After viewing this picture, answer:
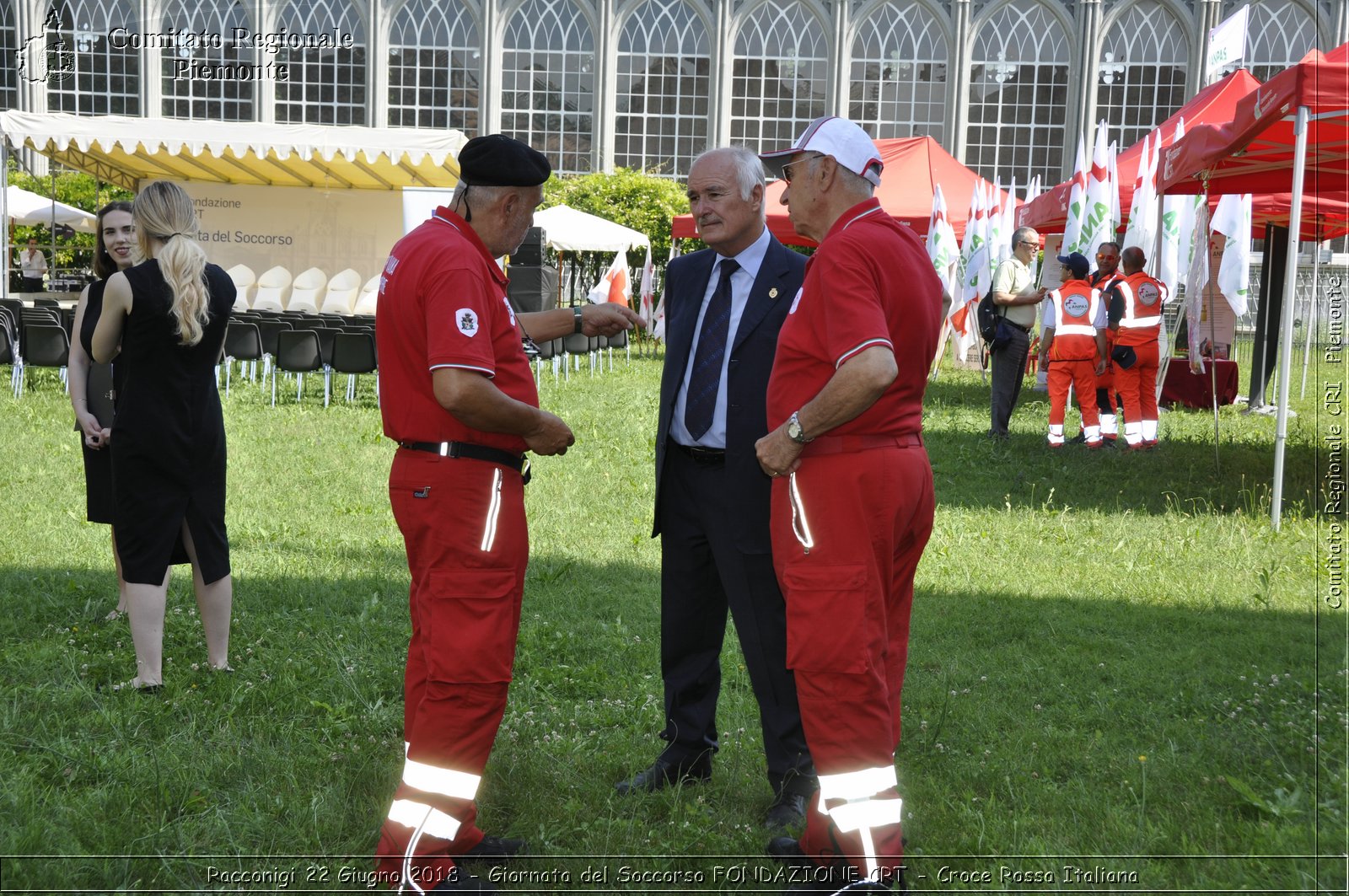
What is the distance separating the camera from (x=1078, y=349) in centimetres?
1164

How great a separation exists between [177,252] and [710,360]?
211 centimetres

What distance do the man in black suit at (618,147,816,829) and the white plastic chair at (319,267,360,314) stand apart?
2209 cm

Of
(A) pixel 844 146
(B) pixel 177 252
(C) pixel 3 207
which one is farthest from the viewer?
(C) pixel 3 207

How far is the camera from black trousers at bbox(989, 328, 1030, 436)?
12000 mm

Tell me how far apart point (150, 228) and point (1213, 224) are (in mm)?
10817

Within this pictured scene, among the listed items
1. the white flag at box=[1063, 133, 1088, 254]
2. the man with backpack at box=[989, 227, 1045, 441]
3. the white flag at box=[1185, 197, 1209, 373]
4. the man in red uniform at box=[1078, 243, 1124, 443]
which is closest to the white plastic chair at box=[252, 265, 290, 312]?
the white flag at box=[1063, 133, 1088, 254]

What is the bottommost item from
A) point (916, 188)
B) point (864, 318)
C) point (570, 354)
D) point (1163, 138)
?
point (570, 354)

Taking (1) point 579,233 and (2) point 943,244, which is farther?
(1) point 579,233

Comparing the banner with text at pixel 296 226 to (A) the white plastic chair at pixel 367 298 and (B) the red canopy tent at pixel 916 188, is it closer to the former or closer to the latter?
(A) the white plastic chair at pixel 367 298

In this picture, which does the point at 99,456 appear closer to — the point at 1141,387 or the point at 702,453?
the point at 702,453

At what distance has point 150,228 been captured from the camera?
4.58 metres

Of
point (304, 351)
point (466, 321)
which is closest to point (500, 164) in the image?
point (466, 321)

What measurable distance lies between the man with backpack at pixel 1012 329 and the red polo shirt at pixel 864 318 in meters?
9.07

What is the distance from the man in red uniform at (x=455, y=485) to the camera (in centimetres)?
308
